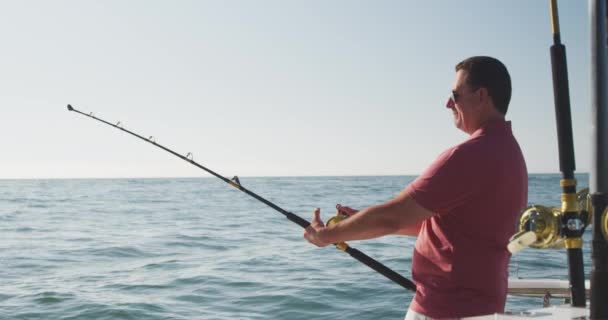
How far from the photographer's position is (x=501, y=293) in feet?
8.70

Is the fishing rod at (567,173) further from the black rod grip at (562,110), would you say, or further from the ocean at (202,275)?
the ocean at (202,275)

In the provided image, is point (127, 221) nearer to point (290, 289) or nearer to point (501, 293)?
point (290, 289)

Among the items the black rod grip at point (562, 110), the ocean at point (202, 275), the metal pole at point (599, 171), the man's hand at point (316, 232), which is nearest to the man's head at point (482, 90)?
the black rod grip at point (562, 110)

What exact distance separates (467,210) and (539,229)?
397mm

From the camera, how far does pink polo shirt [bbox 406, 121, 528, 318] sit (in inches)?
95.7

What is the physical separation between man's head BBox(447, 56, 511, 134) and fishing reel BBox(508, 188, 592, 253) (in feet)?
1.78

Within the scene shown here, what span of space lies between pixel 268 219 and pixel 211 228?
11.2ft

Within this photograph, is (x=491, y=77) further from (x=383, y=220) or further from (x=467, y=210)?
(x=383, y=220)

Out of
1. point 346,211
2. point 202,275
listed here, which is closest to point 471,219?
point 346,211

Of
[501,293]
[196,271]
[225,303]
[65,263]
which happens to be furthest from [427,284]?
[65,263]

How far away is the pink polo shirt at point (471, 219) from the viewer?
7.98 ft

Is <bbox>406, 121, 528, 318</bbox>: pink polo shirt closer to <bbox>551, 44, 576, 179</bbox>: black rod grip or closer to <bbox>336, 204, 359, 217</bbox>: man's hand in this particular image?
<bbox>551, 44, 576, 179</bbox>: black rod grip

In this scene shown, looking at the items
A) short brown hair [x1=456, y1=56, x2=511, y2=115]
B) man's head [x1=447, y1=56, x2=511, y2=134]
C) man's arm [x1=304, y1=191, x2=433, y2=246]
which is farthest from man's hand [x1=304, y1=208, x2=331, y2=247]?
short brown hair [x1=456, y1=56, x2=511, y2=115]

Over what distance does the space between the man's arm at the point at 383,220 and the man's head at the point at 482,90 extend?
20.0 inches
